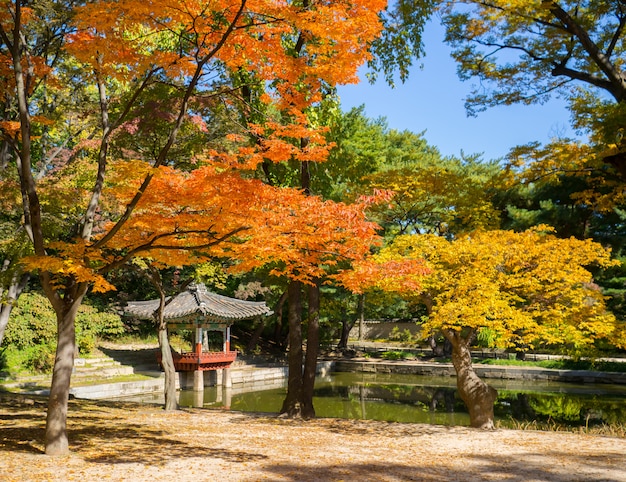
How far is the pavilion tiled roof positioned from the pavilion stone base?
2.07 meters

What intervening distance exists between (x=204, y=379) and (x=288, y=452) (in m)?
15.0

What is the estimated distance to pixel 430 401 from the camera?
1775 centimetres

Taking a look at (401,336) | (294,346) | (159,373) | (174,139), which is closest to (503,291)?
(294,346)

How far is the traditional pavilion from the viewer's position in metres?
19.8

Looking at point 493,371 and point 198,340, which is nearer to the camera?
point 198,340

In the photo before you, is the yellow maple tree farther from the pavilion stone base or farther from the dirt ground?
the pavilion stone base

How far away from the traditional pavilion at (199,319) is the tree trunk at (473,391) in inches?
459

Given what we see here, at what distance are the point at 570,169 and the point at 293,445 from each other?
859 cm

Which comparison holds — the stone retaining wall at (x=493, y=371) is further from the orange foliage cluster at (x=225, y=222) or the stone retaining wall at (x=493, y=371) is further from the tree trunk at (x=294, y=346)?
the orange foliage cluster at (x=225, y=222)

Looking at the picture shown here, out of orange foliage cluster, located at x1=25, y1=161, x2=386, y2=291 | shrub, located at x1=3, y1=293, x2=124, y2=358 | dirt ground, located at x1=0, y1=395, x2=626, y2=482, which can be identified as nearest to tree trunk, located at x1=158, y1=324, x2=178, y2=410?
dirt ground, located at x1=0, y1=395, x2=626, y2=482

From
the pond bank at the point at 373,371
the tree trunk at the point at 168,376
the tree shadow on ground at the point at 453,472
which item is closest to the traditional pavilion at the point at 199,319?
the pond bank at the point at 373,371

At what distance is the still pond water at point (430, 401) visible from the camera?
593 inches

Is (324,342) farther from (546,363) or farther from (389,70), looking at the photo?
(389,70)

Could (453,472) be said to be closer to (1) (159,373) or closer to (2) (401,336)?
(1) (159,373)
